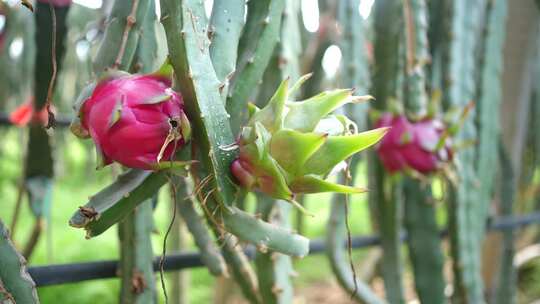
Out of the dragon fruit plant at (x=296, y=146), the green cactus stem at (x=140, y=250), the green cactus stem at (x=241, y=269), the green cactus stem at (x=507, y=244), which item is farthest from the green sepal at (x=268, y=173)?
the green cactus stem at (x=507, y=244)

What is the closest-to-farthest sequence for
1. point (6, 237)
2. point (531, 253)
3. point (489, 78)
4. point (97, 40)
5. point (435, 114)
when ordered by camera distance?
point (6, 237)
point (97, 40)
point (435, 114)
point (489, 78)
point (531, 253)

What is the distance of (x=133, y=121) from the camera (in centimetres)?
45

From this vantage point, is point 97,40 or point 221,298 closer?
point 97,40

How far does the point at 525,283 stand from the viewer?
8.07ft

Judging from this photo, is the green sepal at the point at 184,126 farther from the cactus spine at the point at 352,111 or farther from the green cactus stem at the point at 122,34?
the cactus spine at the point at 352,111

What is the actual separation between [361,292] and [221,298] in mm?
910

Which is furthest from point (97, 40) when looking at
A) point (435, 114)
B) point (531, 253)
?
point (531, 253)

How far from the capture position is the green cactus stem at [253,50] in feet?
1.90

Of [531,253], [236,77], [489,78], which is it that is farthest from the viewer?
[531,253]

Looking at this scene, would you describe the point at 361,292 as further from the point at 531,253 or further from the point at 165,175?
the point at 531,253

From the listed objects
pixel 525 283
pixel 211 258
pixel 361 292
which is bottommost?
pixel 525 283

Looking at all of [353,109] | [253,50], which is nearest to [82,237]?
[353,109]

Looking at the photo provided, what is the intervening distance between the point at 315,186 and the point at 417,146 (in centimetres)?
54

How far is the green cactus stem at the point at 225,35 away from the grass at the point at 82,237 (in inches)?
28.3
